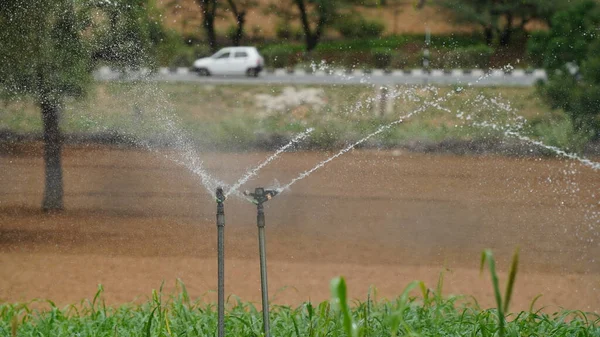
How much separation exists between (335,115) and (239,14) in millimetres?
614

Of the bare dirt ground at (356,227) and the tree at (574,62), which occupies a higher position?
the tree at (574,62)

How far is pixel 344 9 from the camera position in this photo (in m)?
3.84

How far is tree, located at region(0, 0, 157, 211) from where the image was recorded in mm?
3848

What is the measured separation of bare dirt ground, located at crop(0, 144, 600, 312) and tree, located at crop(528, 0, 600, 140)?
0.24 meters

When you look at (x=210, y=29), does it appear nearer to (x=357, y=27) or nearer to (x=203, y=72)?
(x=203, y=72)

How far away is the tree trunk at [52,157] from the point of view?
3941 mm

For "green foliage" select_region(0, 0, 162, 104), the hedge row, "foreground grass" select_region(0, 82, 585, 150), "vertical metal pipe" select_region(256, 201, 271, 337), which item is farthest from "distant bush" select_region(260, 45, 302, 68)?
"vertical metal pipe" select_region(256, 201, 271, 337)

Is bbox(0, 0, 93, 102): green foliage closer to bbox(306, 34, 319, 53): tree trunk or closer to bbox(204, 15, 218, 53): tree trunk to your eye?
bbox(204, 15, 218, 53): tree trunk

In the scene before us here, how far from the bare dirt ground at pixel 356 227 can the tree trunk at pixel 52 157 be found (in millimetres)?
73

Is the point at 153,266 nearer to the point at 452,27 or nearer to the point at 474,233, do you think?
the point at 474,233

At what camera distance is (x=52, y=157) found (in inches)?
157

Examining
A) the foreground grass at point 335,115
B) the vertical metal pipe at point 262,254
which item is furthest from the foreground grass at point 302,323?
the foreground grass at point 335,115

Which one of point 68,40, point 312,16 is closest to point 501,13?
point 312,16

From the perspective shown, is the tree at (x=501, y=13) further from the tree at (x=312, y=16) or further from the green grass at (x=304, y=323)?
the green grass at (x=304, y=323)
